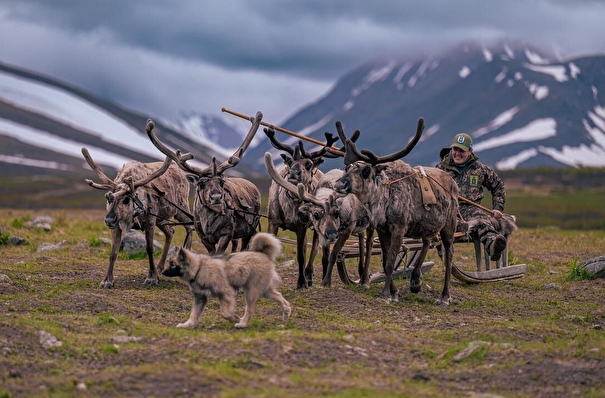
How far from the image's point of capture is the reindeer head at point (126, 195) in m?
17.4

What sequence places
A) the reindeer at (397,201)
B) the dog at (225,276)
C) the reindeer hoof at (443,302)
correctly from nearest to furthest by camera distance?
the dog at (225,276) → the reindeer at (397,201) → the reindeer hoof at (443,302)

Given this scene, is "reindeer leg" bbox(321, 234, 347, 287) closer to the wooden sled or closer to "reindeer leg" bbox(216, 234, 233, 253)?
"reindeer leg" bbox(216, 234, 233, 253)

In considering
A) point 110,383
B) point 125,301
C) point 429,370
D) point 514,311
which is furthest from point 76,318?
point 514,311

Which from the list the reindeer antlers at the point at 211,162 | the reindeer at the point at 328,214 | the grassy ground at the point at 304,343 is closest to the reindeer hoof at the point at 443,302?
the grassy ground at the point at 304,343

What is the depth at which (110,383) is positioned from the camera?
995cm

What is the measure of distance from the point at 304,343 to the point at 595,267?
10220mm

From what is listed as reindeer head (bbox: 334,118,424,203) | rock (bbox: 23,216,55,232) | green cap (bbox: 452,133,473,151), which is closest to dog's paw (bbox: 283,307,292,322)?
reindeer head (bbox: 334,118,424,203)

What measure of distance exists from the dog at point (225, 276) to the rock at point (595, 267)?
29.0 ft

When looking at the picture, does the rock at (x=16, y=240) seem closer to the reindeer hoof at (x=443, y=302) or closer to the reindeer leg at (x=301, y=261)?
the reindeer leg at (x=301, y=261)

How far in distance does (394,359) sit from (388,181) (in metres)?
5.23

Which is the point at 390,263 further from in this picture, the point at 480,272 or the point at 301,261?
the point at 480,272

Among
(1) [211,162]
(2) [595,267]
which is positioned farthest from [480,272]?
(1) [211,162]

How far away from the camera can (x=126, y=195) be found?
57.8ft

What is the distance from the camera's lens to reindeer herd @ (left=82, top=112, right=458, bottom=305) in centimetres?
1616
